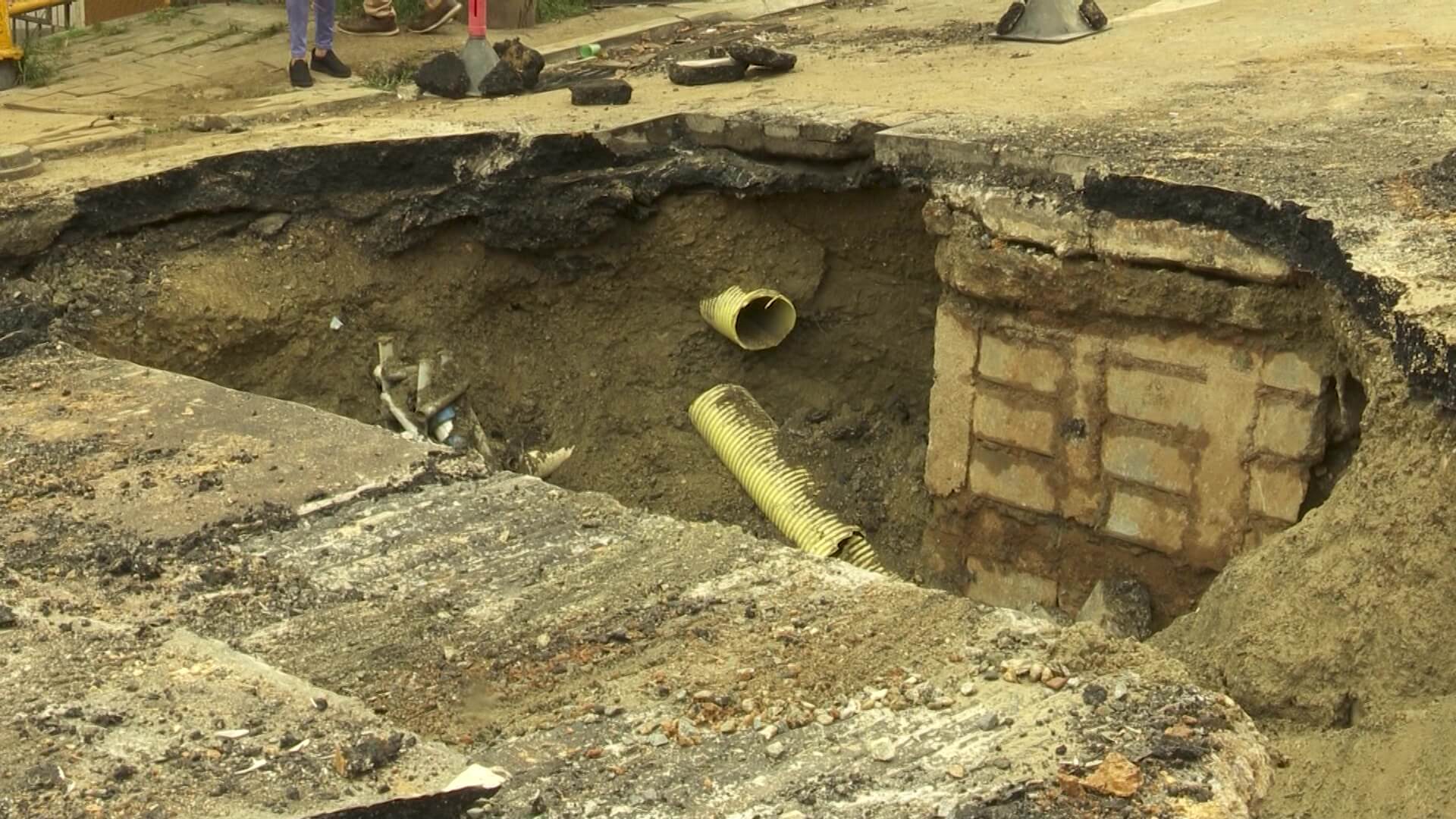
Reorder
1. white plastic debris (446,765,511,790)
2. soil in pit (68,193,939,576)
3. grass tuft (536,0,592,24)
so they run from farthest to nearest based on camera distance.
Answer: grass tuft (536,0,592,24)
soil in pit (68,193,939,576)
white plastic debris (446,765,511,790)

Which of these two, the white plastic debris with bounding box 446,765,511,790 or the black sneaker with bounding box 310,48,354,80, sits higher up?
the black sneaker with bounding box 310,48,354,80

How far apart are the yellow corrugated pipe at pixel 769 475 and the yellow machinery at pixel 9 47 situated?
3.61 meters

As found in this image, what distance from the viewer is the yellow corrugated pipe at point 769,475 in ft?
20.1

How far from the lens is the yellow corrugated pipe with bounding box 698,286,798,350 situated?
654 cm

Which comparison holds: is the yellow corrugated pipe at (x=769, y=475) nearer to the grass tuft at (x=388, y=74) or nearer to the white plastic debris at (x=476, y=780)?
the grass tuft at (x=388, y=74)

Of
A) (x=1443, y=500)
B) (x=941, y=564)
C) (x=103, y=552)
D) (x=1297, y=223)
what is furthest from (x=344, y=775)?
(x=941, y=564)

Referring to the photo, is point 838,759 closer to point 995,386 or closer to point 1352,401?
point 1352,401

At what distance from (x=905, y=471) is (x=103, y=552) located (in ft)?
11.0

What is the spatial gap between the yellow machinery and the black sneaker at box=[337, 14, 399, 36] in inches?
57.6

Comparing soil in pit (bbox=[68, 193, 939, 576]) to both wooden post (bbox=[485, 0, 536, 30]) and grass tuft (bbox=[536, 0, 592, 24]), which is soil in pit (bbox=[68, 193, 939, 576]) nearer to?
wooden post (bbox=[485, 0, 536, 30])

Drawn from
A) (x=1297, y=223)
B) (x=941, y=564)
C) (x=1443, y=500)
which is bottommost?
(x=941, y=564)

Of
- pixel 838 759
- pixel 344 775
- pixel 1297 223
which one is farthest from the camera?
pixel 1297 223

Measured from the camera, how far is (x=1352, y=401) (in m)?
4.88

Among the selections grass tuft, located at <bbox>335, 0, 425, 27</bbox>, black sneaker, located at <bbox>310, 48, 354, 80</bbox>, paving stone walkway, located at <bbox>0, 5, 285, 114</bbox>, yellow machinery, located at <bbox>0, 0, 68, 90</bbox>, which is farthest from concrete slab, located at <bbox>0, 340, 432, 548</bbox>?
grass tuft, located at <bbox>335, 0, 425, 27</bbox>
